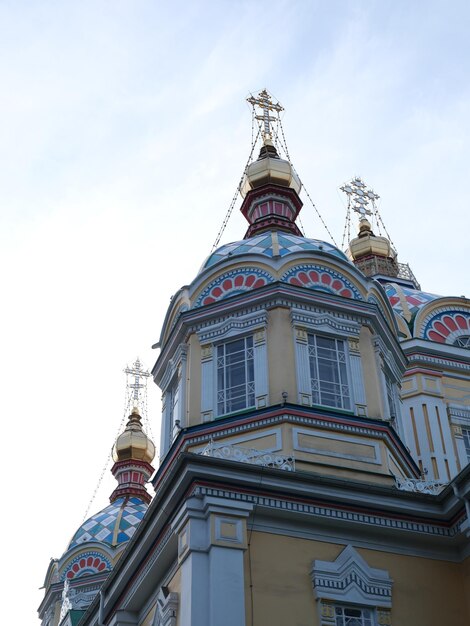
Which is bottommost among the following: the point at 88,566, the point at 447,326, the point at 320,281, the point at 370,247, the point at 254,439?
the point at 254,439

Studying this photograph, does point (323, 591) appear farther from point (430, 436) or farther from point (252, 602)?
point (430, 436)

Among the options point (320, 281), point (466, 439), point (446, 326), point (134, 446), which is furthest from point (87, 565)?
point (320, 281)

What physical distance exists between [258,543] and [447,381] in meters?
8.82

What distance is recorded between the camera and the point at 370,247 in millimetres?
25906

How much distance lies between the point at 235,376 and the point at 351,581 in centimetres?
385

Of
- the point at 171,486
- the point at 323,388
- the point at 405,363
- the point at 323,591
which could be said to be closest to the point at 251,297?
the point at 323,388

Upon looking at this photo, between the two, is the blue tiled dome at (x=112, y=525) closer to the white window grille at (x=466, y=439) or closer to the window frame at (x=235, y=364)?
the white window grille at (x=466, y=439)

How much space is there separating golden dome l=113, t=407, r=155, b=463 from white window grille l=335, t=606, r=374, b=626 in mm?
15857

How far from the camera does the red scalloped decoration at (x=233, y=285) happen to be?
14991 millimetres

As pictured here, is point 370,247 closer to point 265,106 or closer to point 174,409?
point 265,106

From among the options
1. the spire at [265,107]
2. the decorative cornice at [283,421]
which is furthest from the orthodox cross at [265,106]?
the decorative cornice at [283,421]

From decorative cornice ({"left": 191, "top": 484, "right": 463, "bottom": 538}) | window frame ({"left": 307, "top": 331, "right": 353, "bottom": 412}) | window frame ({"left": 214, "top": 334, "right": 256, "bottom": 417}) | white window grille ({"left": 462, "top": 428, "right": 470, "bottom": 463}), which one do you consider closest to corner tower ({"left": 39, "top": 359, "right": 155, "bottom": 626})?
white window grille ({"left": 462, "top": 428, "right": 470, "bottom": 463})

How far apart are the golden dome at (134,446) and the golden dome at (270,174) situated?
9467 millimetres

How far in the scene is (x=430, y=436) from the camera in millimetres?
17828
